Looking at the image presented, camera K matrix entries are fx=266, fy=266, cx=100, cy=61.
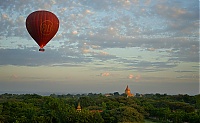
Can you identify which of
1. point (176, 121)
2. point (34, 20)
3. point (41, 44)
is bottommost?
point (176, 121)

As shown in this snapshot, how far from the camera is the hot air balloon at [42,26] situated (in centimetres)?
2298

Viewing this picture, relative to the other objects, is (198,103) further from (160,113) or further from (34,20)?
(34,20)

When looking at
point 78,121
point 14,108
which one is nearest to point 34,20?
point 78,121

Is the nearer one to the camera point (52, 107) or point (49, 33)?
point (49, 33)

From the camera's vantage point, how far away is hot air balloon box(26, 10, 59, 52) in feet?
75.4

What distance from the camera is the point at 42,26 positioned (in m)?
23.0

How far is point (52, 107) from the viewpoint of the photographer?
38.6 m

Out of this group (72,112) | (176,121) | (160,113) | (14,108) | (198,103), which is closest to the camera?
(72,112)

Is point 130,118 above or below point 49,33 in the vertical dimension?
below

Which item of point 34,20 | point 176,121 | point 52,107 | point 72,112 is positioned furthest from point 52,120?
point 176,121

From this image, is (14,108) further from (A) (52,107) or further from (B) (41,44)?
(B) (41,44)

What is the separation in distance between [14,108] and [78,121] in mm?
13400

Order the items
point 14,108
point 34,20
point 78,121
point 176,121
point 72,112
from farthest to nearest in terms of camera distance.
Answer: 1. point 14,108
2. point 176,121
3. point 72,112
4. point 78,121
5. point 34,20

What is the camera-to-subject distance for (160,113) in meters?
42.7
